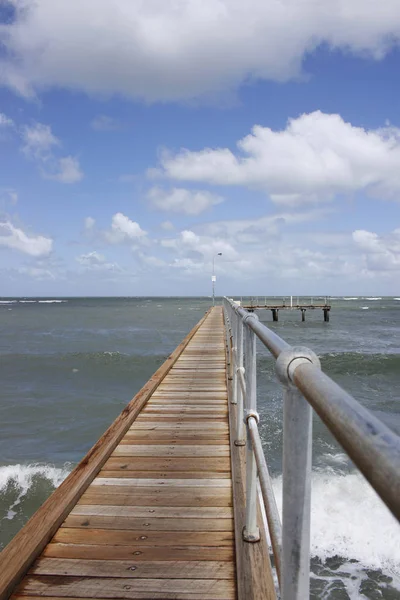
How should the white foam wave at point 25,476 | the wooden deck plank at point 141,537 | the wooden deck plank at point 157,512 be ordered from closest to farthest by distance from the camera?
the wooden deck plank at point 141,537, the wooden deck plank at point 157,512, the white foam wave at point 25,476

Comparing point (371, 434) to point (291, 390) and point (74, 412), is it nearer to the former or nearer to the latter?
point (291, 390)

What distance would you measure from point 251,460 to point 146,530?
905mm

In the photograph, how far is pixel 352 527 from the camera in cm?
541

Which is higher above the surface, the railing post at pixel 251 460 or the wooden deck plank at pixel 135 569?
the railing post at pixel 251 460

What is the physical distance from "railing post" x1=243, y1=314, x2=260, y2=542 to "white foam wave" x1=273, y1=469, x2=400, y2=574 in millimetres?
2399

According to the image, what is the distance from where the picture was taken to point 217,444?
170 inches

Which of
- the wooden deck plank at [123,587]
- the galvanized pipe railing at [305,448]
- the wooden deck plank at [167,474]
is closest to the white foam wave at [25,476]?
the wooden deck plank at [167,474]

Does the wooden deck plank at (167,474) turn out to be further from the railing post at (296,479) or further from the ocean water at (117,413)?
the railing post at (296,479)

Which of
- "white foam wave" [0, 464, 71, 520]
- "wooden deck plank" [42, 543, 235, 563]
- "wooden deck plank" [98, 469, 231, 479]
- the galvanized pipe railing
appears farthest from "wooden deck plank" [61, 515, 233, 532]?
"white foam wave" [0, 464, 71, 520]

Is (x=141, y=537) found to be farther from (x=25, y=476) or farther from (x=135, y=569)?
(x=25, y=476)

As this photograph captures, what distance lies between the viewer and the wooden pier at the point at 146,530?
220 cm

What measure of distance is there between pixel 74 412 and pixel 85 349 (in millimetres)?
12952

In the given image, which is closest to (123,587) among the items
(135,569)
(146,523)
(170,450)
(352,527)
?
(135,569)

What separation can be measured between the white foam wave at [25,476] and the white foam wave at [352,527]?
3.59m
